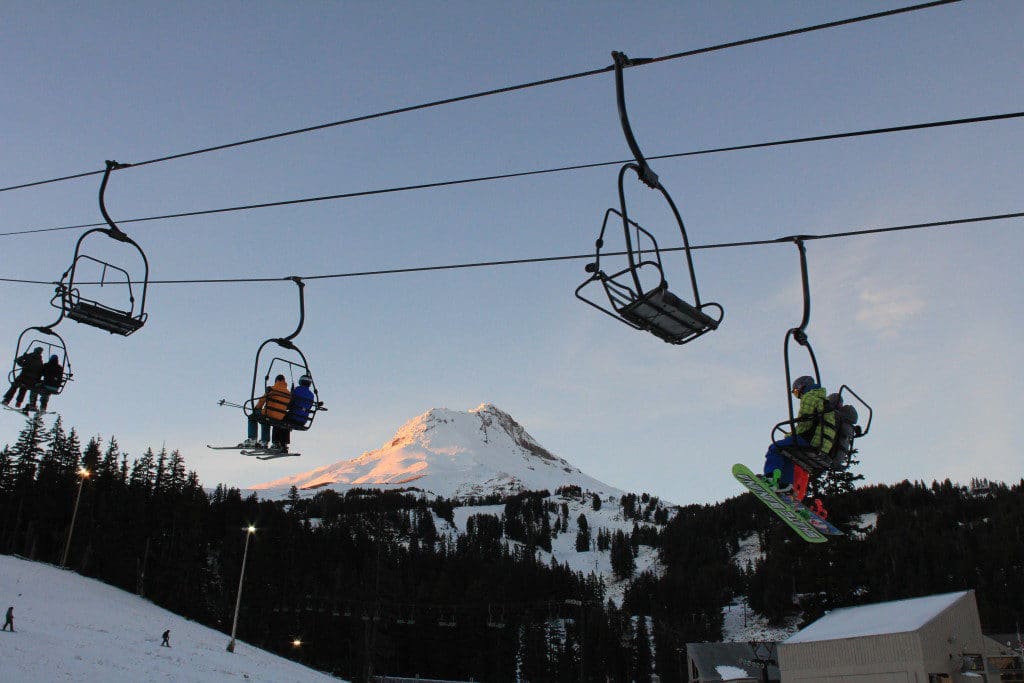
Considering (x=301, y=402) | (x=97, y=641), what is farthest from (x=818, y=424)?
(x=97, y=641)

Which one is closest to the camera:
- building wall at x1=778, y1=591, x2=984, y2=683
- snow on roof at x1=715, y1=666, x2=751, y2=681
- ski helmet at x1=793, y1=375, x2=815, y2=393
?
ski helmet at x1=793, y1=375, x2=815, y2=393

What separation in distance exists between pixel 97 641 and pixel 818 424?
45.4 meters

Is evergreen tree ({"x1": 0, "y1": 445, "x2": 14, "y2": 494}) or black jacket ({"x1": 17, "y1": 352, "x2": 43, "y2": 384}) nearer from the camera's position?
black jacket ({"x1": 17, "y1": 352, "x2": 43, "y2": 384})

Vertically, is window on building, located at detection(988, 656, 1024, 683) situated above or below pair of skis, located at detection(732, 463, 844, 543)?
below

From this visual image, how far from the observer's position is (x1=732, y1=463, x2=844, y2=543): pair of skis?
11539 mm

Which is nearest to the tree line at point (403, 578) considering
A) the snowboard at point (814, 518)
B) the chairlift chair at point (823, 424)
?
the snowboard at point (814, 518)

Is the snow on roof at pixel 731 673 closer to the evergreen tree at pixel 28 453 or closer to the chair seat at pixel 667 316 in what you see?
the chair seat at pixel 667 316

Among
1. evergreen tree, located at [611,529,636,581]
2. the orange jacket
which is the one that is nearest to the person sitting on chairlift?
the orange jacket

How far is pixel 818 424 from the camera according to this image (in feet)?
31.3

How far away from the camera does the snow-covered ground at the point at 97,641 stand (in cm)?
3388

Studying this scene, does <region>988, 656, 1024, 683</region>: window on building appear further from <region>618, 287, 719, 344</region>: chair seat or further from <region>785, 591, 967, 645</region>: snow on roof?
<region>618, 287, 719, 344</region>: chair seat

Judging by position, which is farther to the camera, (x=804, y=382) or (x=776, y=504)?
(x=776, y=504)

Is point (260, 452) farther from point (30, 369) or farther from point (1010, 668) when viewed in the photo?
point (1010, 668)

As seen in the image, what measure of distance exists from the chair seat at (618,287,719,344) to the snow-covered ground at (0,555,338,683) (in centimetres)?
3154
